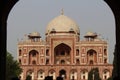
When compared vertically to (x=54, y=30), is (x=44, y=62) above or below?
below

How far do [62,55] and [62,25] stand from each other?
4.49m

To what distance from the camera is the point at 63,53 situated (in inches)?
3022

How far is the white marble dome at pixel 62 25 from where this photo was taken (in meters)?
75.8

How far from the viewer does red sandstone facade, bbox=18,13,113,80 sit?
72.9 metres

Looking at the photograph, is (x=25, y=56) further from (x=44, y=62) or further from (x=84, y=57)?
(x=84, y=57)

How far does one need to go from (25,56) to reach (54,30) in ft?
18.8

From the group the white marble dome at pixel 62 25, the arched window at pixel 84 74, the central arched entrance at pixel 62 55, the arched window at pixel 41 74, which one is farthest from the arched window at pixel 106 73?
the arched window at pixel 41 74

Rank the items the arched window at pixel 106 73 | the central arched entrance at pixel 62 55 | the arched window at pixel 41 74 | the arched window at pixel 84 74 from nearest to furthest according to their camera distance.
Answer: the arched window at pixel 106 73 < the arched window at pixel 84 74 < the arched window at pixel 41 74 < the central arched entrance at pixel 62 55

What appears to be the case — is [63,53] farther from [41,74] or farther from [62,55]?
[41,74]

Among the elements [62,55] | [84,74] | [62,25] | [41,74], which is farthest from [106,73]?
[62,25]

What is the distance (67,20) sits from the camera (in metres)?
77.4

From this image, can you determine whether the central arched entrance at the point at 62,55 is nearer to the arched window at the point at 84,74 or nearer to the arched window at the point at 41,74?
the arched window at the point at 41,74

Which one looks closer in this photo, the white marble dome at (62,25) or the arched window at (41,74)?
the arched window at (41,74)
